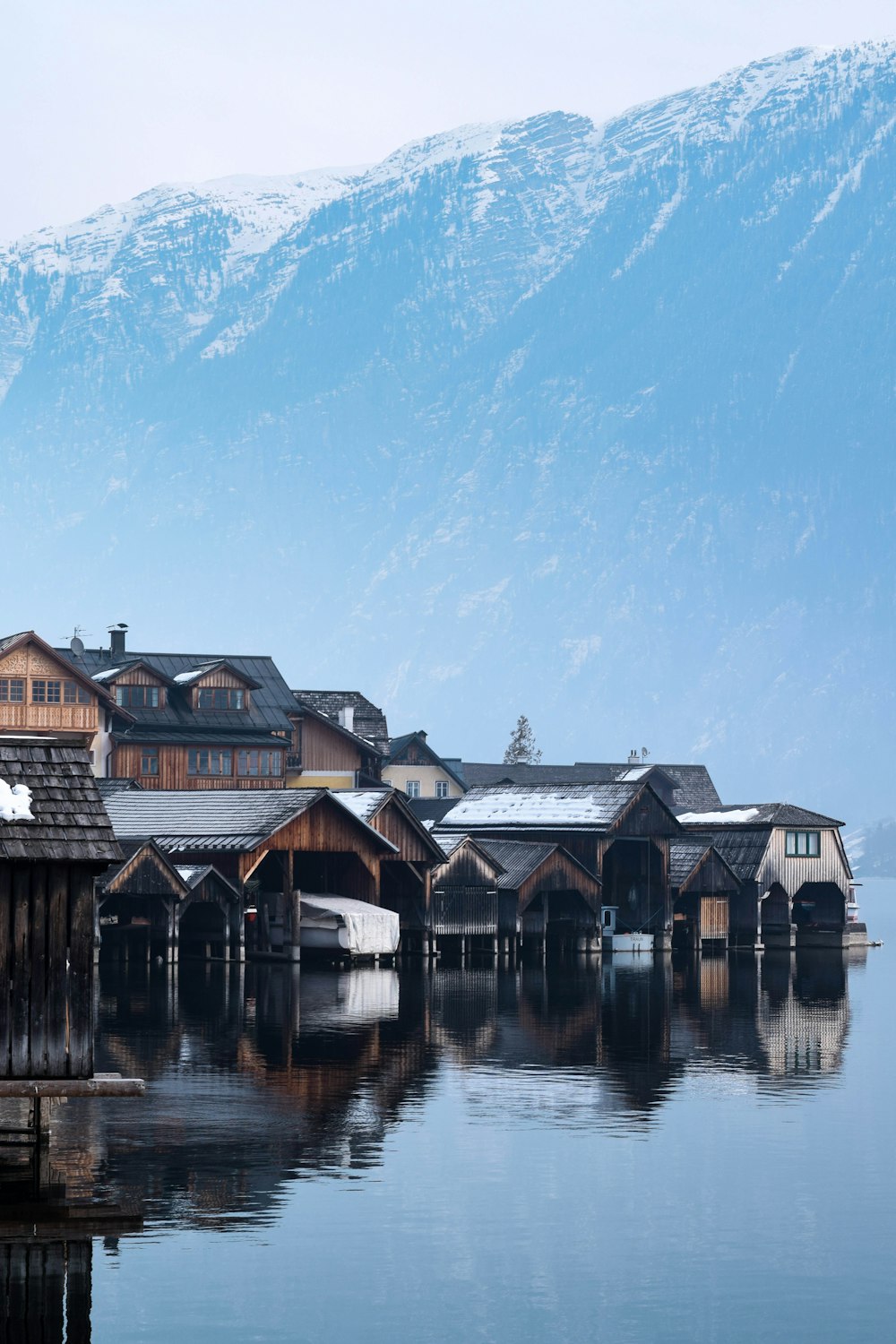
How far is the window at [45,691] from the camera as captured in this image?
118 metres

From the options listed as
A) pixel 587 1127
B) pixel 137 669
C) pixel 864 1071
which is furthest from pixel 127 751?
pixel 587 1127

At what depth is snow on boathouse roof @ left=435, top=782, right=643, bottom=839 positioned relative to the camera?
102000 millimetres

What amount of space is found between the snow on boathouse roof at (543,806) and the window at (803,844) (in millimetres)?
13723

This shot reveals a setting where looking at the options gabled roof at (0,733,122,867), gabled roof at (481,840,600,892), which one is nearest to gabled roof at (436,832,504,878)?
gabled roof at (481,840,600,892)

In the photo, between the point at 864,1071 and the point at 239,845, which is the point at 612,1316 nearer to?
the point at 864,1071

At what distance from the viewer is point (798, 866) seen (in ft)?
372

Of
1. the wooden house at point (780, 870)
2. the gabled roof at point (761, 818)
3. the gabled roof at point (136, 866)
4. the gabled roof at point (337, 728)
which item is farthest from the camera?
the gabled roof at point (337, 728)

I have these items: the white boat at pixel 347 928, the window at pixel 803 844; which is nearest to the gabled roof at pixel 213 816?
the white boat at pixel 347 928

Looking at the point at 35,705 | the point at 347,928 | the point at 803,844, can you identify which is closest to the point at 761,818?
the point at 803,844

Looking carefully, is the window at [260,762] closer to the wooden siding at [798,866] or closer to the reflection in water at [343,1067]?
the wooden siding at [798,866]

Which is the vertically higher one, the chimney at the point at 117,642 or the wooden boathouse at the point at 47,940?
the chimney at the point at 117,642

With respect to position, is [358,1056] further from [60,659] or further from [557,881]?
[60,659]

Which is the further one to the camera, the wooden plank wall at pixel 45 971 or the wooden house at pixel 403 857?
the wooden house at pixel 403 857

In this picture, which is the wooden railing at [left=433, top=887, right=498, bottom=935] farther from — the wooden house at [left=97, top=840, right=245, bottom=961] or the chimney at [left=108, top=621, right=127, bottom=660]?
the chimney at [left=108, top=621, right=127, bottom=660]
